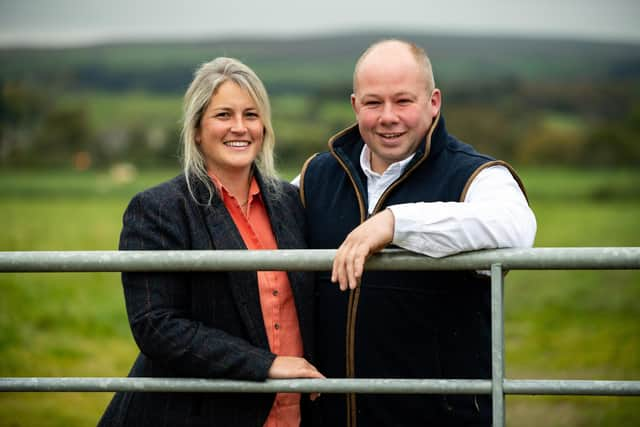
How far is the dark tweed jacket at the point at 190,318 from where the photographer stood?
2197 millimetres

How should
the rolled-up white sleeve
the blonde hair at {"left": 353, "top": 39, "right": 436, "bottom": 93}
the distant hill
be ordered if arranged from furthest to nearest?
1. the distant hill
2. the blonde hair at {"left": 353, "top": 39, "right": 436, "bottom": 93}
3. the rolled-up white sleeve

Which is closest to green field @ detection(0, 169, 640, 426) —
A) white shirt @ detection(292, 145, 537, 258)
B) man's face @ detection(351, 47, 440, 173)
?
man's face @ detection(351, 47, 440, 173)

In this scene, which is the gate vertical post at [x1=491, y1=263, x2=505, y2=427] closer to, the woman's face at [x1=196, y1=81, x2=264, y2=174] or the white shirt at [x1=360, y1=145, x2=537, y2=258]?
the white shirt at [x1=360, y1=145, x2=537, y2=258]

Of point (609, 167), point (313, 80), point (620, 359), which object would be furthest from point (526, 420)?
point (313, 80)

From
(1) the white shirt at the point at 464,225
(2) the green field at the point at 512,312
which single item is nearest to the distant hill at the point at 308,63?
(2) the green field at the point at 512,312

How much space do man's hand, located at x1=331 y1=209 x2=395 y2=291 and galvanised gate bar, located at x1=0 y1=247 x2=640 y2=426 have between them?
0.03m

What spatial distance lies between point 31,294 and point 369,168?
22.9 m

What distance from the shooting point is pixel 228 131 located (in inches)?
105

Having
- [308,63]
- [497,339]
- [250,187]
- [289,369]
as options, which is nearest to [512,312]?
[250,187]

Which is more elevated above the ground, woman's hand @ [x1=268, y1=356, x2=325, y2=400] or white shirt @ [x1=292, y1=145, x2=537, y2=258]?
white shirt @ [x1=292, y1=145, x2=537, y2=258]

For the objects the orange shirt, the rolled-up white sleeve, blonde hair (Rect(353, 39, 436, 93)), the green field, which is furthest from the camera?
the green field

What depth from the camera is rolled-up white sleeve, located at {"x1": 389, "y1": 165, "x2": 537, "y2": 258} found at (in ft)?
6.49

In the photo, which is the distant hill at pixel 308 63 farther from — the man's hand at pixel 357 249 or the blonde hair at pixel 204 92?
the man's hand at pixel 357 249

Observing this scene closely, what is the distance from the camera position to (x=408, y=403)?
8.71ft
